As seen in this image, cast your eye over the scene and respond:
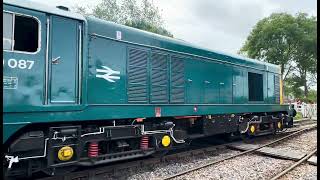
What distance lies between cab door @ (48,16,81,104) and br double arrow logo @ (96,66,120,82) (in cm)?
61

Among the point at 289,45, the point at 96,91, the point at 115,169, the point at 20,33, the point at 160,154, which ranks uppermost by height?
the point at 289,45

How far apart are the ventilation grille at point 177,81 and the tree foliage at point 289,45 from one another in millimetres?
32584

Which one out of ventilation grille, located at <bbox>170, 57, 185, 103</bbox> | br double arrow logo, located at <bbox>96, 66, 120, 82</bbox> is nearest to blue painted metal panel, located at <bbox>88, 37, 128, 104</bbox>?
br double arrow logo, located at <bbox>96, 66, 120, 82</bbox>

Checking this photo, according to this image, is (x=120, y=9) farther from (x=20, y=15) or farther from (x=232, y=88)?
(x=20, y=15)

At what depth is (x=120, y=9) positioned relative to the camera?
142ft

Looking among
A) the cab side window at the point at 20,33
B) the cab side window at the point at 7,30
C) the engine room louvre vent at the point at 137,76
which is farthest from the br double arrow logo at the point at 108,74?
the cab side window at the point at 7,30

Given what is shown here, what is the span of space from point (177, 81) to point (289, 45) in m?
34.6

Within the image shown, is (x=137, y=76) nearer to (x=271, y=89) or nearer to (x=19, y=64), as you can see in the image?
(x=19, y=64)

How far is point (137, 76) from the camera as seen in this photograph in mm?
7605

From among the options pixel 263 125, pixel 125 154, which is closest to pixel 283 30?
pixel 263 125

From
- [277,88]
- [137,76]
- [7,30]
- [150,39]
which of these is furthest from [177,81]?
[277,88]

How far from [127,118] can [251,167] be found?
3.41 meters

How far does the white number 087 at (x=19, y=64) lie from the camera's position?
5125 mm

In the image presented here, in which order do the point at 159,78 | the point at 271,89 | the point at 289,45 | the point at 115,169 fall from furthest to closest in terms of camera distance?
the point at 289,45 → the point at 271,89 → the point at 159,78 → the point at 115,169
